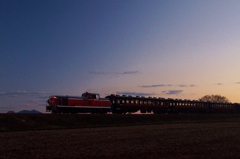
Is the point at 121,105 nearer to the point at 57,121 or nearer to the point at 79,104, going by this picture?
the point at 79,104

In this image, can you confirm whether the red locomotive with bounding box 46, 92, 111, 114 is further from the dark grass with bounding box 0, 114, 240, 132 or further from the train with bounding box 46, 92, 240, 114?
the dark grass with bounding box 0, 114, 240, 132

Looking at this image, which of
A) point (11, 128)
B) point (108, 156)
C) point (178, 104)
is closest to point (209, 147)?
point (108, 156)

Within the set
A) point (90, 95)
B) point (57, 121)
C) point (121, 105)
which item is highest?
point (90, 95)

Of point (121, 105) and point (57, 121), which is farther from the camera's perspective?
point (121, 105)

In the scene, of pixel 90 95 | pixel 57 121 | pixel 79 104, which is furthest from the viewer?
pixel 90 95

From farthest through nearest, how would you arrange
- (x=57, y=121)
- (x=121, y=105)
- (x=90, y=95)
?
(x=121, y=105), (x=90, y=95), (x=57, y=121)

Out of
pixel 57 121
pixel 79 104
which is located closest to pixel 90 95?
pixel 79 104

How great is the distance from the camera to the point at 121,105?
190ft

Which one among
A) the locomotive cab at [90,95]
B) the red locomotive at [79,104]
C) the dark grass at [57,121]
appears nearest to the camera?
the dark grass at [57,121]

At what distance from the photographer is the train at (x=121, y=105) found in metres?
46.1

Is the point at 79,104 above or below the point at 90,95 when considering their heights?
below

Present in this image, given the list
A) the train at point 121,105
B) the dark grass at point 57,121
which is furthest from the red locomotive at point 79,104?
the dark grass at point 57,121

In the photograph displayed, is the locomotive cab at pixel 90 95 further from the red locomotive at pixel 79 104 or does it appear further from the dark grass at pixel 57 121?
the dark grass at pixel 57 121

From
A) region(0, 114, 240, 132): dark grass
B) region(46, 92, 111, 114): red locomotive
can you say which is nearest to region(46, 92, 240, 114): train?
region(46, 92, 111, 114): red locomotive
